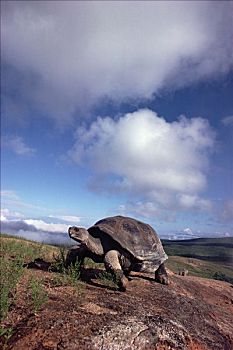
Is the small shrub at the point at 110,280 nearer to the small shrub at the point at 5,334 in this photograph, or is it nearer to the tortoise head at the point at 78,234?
the tortoise head at the point at 78,234

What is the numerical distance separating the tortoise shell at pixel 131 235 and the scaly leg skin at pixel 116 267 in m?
0.44

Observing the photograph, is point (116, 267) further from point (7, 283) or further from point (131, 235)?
point (7, 283)

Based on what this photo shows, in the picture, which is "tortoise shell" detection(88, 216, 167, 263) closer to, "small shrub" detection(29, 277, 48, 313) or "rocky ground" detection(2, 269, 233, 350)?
"rocky ground" detection(2, 269, 233, 350)

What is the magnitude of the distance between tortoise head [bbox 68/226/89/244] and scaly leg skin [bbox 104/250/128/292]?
0.84 metres

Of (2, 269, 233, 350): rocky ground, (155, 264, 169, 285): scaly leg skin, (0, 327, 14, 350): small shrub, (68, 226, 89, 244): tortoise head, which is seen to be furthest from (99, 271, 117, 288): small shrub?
(0, 327, 14, 350): small shrub

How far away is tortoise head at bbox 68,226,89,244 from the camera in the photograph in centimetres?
1012

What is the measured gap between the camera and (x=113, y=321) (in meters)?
6.80

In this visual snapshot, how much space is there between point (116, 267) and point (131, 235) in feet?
4.87

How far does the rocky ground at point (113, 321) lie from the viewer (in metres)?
6.09

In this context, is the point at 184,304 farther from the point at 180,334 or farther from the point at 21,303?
the point at 21,303

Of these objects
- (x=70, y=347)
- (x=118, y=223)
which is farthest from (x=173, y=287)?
(x=70, y=347)

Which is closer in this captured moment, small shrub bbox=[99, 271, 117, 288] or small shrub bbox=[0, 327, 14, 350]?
small shrub bbox=[0, 327, 14, 350]

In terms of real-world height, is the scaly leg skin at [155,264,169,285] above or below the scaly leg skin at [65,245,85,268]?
below

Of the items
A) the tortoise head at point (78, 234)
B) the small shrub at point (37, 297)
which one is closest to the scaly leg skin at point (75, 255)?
the tortoise head at point (78, 234)
